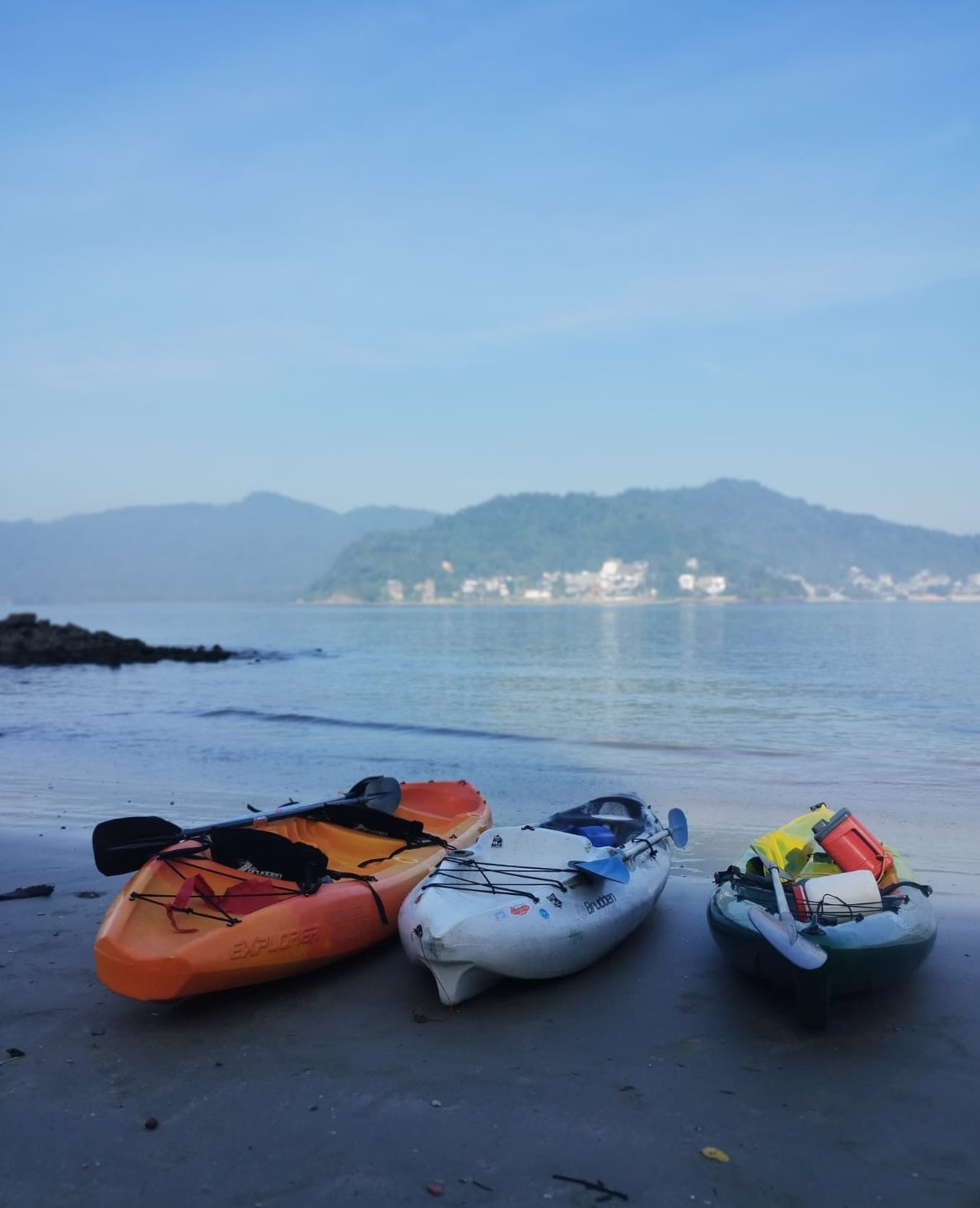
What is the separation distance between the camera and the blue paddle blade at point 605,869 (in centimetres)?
645

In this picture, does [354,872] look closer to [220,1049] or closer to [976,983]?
[220,1049]

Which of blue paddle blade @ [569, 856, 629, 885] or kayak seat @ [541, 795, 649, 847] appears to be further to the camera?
kayak seat @ [541, 795, 649, 847]

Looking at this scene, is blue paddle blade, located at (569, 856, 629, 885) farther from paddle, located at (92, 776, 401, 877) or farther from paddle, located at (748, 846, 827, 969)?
paddle, located at (92, 776, 401, 877)

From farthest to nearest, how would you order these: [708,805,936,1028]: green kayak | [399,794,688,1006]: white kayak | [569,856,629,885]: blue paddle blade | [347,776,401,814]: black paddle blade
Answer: [347,776,401,814]: black paddle blade
[569,856,629,885]: blue paddle blade
[399,794,688,1006]: white kayak
[708,805,936,1028]: green kayak

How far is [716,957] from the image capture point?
6637 mm

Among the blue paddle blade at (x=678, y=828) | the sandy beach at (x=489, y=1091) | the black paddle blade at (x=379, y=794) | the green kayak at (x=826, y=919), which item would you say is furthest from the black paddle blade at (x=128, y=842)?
the blue paddle blade at (x=678, y=828)

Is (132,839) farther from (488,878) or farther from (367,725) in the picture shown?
(367,725)

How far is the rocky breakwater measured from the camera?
140 ft

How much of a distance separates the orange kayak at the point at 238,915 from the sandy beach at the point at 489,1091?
10.8 inches

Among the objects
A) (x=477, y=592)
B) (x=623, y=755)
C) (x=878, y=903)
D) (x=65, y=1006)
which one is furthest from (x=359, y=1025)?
(x=477, y=592)

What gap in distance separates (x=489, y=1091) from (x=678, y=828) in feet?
13.9

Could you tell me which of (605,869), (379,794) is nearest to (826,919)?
(605,869)

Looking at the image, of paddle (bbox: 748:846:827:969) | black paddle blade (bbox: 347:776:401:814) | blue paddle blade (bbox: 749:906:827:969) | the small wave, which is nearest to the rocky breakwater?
the small wave

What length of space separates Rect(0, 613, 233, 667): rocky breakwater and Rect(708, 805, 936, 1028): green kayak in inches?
1495
